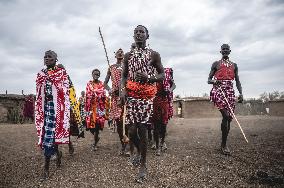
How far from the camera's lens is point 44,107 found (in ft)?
17.7

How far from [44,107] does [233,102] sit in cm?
387

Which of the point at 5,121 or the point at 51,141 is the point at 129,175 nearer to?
the point at 51,141

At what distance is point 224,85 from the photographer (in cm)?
706

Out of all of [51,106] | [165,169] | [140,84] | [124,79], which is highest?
[124,79]

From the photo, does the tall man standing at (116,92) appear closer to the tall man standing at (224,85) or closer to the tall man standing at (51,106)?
the tall man standing at (51,106)

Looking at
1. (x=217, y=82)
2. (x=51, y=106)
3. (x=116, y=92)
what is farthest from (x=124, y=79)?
(x=217, y=82)

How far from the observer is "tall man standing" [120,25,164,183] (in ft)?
16.1

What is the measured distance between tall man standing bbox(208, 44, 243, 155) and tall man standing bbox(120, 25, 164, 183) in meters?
2.31

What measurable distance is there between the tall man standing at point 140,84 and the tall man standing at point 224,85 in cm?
231

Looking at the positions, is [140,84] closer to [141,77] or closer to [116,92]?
[141,77]

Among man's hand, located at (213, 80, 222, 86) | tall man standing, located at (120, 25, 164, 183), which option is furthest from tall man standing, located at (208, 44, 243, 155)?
tall man standing, located at (120, 25, 164, 183)

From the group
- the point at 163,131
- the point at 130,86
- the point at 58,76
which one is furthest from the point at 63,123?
the point at 163,131

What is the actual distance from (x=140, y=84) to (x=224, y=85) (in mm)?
2801

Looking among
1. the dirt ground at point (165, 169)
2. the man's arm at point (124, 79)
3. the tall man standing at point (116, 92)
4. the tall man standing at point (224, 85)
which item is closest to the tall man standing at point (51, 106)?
the dirt ground at point (165, 169)
